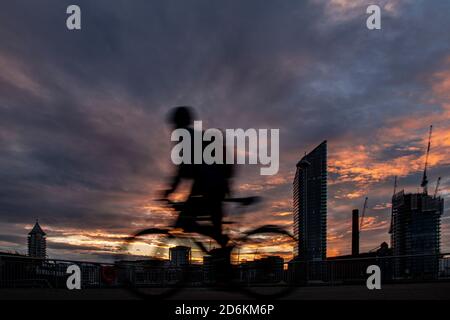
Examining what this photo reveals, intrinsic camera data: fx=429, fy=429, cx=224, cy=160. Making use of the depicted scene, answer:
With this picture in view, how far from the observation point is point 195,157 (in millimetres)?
6840

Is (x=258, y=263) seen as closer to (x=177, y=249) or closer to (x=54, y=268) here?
(x=177, y=249)

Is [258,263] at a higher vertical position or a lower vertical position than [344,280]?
higher

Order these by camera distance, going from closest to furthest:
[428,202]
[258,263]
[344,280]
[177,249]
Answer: [177,249] → [258,263] → [344,280] → [428,202]

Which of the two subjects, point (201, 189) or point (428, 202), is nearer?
point (201, 189)
